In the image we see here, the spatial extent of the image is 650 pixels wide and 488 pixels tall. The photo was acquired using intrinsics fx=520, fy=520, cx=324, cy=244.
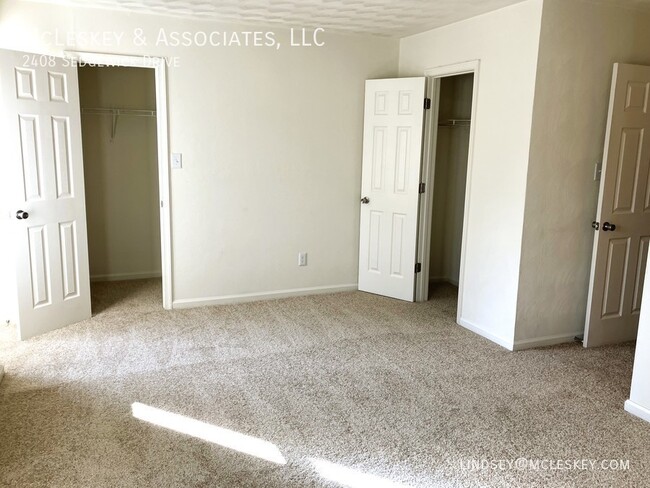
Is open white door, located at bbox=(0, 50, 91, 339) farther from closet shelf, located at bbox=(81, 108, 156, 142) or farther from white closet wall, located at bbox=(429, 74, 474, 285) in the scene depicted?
white closet wall, located at bbox=(429, 74, 474, 285)

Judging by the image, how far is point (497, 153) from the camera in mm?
3883

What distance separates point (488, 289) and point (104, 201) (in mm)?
3875

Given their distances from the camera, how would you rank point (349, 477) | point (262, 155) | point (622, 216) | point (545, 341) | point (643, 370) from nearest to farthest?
point (349, 477)
point (643, 370)
point (622, 216)
point (545, 341)
point (262, 155)

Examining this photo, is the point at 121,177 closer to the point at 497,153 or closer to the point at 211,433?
the point at 211,433

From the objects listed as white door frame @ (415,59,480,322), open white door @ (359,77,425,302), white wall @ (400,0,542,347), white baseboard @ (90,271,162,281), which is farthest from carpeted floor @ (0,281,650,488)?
white baseboard @ (90,271,162,281)

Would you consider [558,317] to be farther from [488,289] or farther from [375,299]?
[375,299]

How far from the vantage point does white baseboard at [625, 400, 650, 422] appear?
9.43ft

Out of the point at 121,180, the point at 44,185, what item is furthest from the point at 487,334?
the point at 121,180

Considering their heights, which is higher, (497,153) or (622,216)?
(497,153)

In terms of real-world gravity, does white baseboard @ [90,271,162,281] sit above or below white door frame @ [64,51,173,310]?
below

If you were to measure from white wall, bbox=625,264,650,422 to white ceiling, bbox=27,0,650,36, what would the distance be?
6.95 feet

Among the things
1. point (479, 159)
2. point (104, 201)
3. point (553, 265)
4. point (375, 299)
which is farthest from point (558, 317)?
point (104, 201)

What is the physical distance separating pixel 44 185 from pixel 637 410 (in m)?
4.19

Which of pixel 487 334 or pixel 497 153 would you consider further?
pixel 487 334
